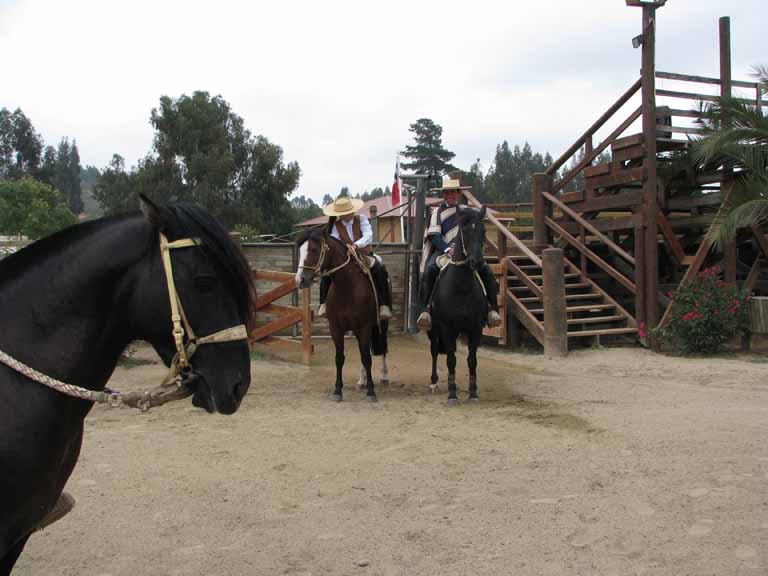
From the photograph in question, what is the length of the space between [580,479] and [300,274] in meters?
4.19

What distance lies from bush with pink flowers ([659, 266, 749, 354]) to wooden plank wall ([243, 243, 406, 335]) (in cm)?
520

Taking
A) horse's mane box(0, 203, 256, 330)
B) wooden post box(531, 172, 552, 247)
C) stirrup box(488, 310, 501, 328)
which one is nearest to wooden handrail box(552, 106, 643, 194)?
wooden post box(531, 172, 552, 247)

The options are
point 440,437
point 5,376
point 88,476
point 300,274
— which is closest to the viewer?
point 5,376

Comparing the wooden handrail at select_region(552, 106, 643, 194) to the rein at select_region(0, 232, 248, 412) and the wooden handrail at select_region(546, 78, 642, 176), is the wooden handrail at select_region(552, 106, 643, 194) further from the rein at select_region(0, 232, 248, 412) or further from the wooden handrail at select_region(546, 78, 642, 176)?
the rein at select_region(0, 232, 248, 412)

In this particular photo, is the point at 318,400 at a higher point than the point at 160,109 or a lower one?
lower

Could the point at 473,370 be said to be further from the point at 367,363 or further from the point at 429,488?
the point at 429,488

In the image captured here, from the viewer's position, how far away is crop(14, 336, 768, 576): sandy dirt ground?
3482 mm

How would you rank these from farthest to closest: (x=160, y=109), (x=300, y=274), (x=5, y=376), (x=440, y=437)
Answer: (x=160, y=109) → (x=300, y=274) → (x=440, y=437) → (x=5, y=376)

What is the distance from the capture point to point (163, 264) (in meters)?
2.22

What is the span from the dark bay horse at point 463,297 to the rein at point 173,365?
215 inches

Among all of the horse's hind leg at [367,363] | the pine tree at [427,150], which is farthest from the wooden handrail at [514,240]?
the pine tree at [427,150]

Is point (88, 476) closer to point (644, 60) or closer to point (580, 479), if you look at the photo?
point (580, 479)

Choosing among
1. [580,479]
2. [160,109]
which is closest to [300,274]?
[580,479]

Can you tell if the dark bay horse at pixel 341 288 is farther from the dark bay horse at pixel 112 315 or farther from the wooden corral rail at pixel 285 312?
the dark bay horse at pixel 112 315
